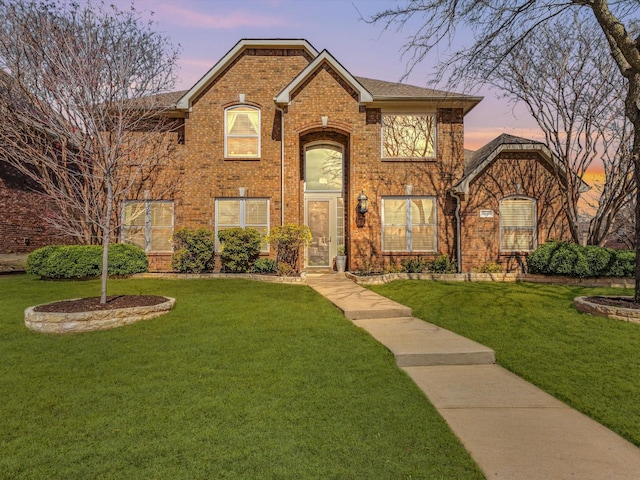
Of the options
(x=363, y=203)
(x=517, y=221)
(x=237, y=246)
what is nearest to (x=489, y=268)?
(x=517, y=221)

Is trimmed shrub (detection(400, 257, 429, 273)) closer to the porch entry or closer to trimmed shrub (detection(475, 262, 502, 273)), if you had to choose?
trimmed shrub (detection(475, 262, 502, 273))

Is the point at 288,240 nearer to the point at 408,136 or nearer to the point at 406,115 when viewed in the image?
the point at 408,136

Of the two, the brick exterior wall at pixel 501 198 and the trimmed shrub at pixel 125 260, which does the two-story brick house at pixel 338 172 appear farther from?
the trimmed shrub at pixel 125 260

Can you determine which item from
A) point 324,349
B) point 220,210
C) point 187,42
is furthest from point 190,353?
point 187,42

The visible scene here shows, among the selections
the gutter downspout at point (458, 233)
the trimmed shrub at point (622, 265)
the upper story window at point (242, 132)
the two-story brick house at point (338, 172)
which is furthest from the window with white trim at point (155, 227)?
the trimmed shrub at point (622, 265)

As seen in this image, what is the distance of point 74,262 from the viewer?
11.4 meters

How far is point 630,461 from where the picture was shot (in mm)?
2777

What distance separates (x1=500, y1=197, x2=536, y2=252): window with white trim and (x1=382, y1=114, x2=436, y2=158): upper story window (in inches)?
123

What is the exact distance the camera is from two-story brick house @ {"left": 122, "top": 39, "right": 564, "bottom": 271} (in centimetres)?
1346

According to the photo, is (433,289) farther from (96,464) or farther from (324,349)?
(96,464)

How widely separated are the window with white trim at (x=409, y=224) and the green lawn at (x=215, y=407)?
25.7 ft

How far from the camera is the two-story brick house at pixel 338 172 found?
13.5 m

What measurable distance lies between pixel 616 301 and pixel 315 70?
1065 centimetres

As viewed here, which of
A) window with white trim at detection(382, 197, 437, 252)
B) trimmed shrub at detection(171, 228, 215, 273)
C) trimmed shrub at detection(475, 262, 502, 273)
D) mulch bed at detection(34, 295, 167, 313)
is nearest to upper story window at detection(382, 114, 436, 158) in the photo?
window with white trim at detection(382, 197, 437, 252)
